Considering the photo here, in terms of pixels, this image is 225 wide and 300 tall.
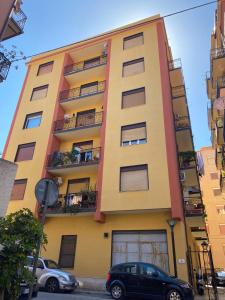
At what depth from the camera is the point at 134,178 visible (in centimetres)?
1467

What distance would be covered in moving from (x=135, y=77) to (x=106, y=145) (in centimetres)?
596

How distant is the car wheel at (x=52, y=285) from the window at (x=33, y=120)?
1247 cm

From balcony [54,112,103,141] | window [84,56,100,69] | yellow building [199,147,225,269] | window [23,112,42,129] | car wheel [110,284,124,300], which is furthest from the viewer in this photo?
yellow building [199,147,225,269]

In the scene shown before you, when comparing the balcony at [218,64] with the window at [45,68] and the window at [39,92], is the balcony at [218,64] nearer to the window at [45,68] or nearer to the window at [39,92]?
the window at [39,92]

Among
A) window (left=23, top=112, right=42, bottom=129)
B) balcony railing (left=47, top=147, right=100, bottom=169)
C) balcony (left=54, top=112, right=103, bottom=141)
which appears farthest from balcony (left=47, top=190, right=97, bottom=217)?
window (left=23, top=112, right=42, bottom=129)

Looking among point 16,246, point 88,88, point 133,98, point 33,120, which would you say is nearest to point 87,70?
point 88,88

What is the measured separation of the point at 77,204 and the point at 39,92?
11900mm

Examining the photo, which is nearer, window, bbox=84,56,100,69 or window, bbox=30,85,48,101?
window, bbox=30,85,48,101

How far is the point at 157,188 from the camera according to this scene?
1370 centimetres

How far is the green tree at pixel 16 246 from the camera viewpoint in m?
4.35

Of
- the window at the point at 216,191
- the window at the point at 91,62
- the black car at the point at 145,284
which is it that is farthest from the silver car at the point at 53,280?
the window at the point at 216,191

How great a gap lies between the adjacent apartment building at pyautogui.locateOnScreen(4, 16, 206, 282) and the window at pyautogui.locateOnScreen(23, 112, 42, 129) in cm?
10

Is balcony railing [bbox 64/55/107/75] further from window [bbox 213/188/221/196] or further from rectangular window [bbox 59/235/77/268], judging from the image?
window [bbox 213/188/221/196]

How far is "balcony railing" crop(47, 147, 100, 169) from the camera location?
55.5 feet
